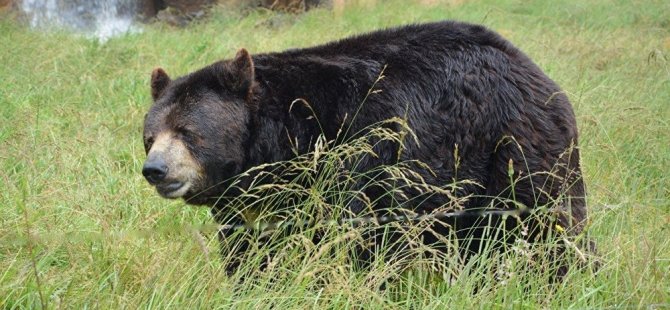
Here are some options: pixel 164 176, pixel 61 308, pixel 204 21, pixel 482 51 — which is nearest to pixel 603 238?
pixel 482 51

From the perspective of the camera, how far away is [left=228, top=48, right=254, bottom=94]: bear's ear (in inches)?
161

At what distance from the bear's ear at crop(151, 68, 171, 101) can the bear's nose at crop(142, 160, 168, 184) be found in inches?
25.5

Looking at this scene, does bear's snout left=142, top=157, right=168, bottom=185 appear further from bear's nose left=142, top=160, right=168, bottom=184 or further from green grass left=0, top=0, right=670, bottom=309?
green grass left=0, top=0, right=670, bottom=309

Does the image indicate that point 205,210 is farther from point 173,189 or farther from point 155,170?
point 155,170

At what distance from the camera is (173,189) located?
12.6 ft

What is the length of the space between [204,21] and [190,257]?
9.44 meters

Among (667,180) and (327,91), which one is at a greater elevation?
(327,91)

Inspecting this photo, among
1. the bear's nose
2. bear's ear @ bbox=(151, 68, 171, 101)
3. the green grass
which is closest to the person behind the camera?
the green grass

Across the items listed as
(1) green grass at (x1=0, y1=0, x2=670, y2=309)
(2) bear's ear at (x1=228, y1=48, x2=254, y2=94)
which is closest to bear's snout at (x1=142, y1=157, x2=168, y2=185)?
(1) green grass at (x1=0, y1=0, x2=670, y2=309)

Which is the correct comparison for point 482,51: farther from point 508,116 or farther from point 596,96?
point 596,96

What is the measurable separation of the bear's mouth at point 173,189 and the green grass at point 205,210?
90 mm

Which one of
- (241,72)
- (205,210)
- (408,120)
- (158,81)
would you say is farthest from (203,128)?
(205,210)

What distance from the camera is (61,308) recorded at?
2.80 meters

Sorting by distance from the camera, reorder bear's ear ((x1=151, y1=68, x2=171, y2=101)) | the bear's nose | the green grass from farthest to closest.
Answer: bear's ear ((x1=151, y1=68, x2=171, y2=101))
the bear's nose
the green grass
